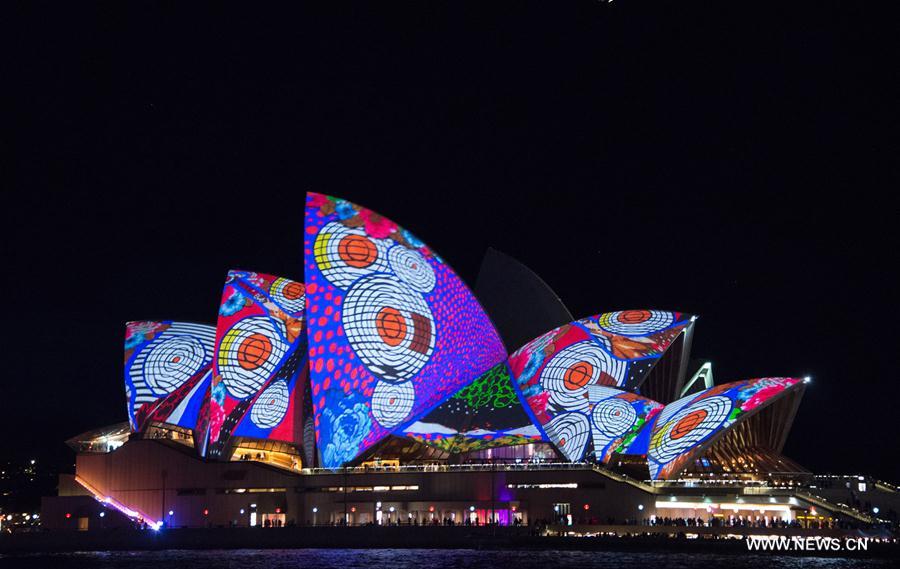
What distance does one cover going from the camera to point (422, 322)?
53.6 metres

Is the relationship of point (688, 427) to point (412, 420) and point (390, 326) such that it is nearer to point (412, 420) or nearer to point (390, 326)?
point (412, 420)

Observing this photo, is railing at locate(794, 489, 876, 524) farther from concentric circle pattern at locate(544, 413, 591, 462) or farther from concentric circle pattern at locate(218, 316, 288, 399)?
concentric circle pattern at locate(218, 316, 288, 399)

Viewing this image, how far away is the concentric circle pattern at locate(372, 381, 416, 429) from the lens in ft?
172

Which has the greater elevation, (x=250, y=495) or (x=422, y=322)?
(x=422, y=322)

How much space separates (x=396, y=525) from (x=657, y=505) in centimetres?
1220

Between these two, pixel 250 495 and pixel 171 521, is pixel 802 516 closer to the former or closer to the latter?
pixel 250 495

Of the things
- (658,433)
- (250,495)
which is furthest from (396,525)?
(658,433)

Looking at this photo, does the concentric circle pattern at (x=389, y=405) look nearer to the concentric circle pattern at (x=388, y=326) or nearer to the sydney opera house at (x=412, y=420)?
the sydney opera house at (x=412, y=420)

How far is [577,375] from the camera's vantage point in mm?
54125

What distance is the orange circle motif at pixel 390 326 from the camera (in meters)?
52.9

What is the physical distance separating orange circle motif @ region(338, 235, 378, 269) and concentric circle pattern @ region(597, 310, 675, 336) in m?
12.5

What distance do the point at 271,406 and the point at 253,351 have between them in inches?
128

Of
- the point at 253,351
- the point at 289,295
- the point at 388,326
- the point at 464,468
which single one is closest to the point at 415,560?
the point at 464,468

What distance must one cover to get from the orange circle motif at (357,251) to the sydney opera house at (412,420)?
4.4 inches
